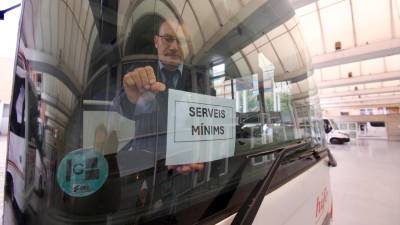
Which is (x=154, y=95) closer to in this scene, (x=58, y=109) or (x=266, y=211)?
(x=58, y=109)

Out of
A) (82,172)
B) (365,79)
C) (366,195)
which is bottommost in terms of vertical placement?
(366,195)

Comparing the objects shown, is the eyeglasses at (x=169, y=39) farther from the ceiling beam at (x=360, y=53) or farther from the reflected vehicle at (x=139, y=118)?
the ceiling beam at (x=360, y=53)

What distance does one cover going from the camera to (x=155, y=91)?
55 cm

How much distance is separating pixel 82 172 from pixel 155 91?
0.77ft

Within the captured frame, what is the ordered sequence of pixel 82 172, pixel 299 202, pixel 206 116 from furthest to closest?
pixel 299 202 < pixel 206 116 < pixel 82 172

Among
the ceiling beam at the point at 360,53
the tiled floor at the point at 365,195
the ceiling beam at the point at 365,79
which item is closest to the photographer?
the tiled floor at the point at 365,195

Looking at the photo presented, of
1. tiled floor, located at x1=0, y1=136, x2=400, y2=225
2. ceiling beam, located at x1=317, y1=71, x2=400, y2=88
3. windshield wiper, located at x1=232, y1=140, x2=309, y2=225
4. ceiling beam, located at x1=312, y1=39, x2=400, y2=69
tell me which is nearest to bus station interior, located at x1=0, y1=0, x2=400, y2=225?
windshield wiper, located at x1=232, y1=140, x2=309, y2=225

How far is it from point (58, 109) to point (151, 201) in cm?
28

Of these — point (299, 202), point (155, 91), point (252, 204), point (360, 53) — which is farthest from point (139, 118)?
point (360, 53)

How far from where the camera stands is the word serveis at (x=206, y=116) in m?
0.63

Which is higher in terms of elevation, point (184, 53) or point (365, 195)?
point (184, 53)

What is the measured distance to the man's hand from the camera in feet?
1.68

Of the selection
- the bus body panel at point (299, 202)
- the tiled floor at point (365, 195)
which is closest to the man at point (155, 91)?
the bus body panel at point (299, 202)

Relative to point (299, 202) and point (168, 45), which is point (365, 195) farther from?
point (168, 45)
